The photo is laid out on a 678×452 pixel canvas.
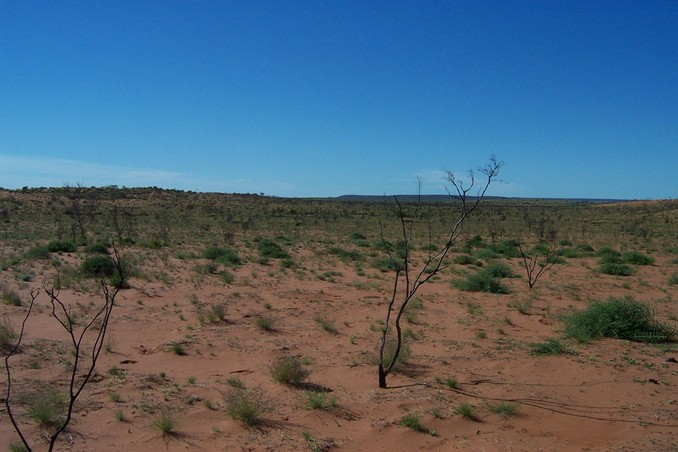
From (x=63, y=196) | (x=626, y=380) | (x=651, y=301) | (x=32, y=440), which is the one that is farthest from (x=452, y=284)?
(x=63, y=196)

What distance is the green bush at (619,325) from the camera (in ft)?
33.3

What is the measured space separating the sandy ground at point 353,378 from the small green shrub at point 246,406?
0.35 feet

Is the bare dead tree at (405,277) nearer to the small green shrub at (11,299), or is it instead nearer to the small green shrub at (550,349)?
the small green shrub at (550,349)

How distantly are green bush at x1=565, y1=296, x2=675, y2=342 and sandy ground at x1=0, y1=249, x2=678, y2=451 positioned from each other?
36 cm

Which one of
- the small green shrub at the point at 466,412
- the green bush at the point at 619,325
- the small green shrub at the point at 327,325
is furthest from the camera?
the small green shrub at the point at 327,325

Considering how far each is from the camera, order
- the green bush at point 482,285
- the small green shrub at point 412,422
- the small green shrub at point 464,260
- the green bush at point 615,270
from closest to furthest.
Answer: the small green shrub at point 412,422 → the green bush at point 482,285 → the green bush at point 615,270 → the small green shrub at point 464,260

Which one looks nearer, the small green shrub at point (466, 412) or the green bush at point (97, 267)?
the small green shrub at point (466, 412)

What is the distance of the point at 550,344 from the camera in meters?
9.27

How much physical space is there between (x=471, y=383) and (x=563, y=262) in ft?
54.0

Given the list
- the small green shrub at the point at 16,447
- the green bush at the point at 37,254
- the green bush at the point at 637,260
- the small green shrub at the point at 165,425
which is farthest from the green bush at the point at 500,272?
the green bush at the point at 37,254

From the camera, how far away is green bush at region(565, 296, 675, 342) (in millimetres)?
10156

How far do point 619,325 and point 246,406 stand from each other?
7.61 meters

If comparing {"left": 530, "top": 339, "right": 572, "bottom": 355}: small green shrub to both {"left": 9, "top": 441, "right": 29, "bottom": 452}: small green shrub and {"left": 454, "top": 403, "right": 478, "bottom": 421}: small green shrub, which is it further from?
{"left": 9, "top": 441, "right": 29, "bottom": 452}: small green shrub

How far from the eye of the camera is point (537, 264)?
72.3 feet
